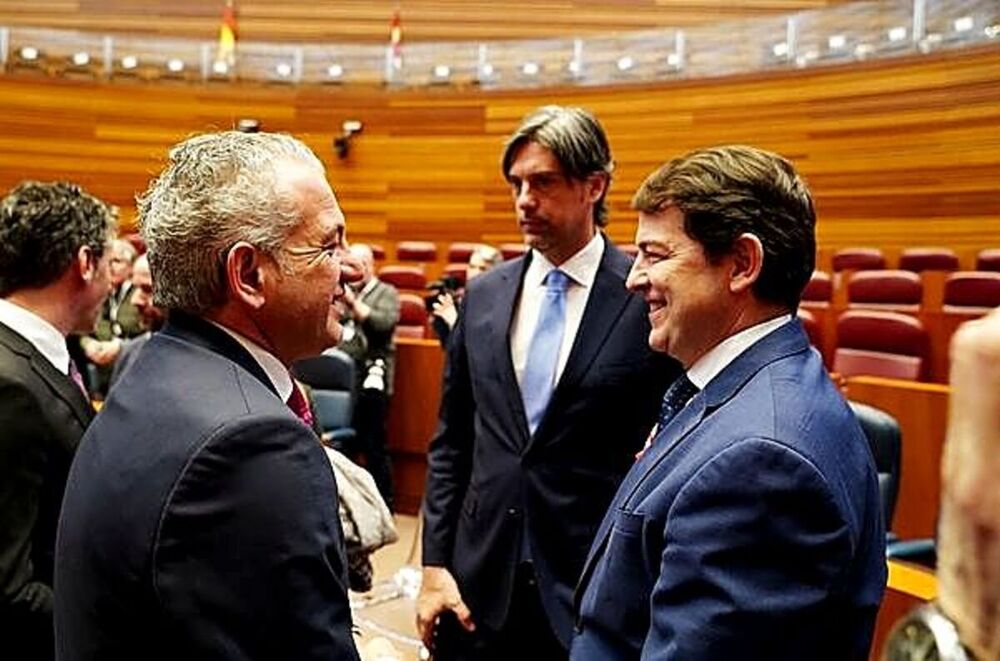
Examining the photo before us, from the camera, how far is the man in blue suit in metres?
1.13

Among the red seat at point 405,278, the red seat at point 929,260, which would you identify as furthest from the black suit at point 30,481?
the red seat at point 929,260

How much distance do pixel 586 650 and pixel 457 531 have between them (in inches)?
31.4

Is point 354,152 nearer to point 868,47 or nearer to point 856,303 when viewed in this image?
point 868,47

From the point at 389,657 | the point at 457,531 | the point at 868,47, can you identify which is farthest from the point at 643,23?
the point at 389,657

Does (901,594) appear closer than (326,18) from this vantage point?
Yes

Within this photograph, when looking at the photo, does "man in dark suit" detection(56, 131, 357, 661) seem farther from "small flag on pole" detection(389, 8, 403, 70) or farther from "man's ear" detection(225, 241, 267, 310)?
"small flag on pole" detection(389, 8, 403, 70)

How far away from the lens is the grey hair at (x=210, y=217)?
1.12 m

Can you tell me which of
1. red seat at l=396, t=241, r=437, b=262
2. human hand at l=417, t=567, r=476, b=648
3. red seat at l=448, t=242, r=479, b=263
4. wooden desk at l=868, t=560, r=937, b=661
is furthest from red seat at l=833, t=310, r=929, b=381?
red seat at l=396, t=241, r=437, b=262

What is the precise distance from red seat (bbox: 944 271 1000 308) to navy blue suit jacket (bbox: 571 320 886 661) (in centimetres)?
495

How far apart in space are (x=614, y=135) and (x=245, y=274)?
8757 millimetres

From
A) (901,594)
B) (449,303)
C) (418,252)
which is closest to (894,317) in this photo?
(449,303)

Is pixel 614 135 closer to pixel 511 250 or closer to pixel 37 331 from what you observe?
pixel 511 250

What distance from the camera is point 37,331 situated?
1781mm

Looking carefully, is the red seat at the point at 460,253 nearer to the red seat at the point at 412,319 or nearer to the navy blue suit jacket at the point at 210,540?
the red seat at the point at 412,319
